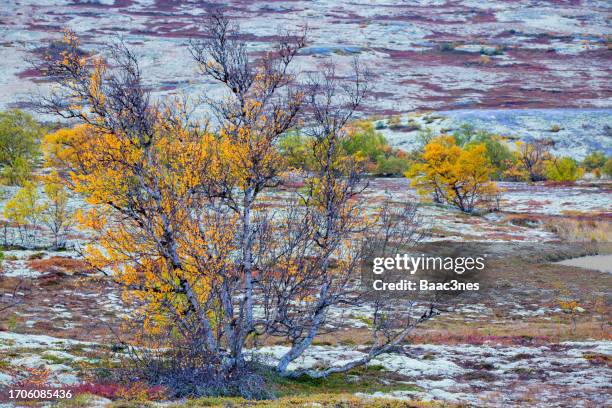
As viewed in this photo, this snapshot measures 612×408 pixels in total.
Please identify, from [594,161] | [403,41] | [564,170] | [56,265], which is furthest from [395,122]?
[403,41]

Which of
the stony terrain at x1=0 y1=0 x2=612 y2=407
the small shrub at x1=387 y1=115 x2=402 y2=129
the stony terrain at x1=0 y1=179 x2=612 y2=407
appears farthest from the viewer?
the small shrub at x1=387 y1=115 x2=402 y2=129

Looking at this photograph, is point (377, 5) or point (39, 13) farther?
point (377, 5)

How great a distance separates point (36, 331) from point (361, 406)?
537 inches

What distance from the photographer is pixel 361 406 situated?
13.9m

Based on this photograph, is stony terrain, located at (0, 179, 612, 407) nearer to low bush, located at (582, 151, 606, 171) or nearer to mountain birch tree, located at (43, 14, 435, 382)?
mountain birch tree, located at (43, 14, 435, 382)

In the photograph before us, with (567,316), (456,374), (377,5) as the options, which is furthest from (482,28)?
(456,374)

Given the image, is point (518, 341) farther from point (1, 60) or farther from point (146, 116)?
point (1, 60)

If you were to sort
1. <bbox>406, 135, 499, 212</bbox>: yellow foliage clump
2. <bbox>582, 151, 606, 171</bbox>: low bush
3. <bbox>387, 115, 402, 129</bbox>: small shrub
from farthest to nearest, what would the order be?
<bbox>387, 115, 402, 129</bbox>: small shrub < <bbox>582, 151, 606, 171</bbox>: low bush < <bbox>406, 135, 499, 212</bbox>: yellow foliage clump

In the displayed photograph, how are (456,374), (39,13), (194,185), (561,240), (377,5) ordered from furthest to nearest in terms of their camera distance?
(377,5), (39,13), (561,240), (456,374), (194,185)

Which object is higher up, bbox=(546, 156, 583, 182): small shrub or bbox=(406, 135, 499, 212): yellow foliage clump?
bbox=(406, 135, 499, 212): yellow foliage clump

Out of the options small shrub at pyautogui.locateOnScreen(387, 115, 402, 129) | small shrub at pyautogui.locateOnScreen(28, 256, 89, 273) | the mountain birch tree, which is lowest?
small shrub at pyautogui.locateOnScreen(28, 256, 89, 273)

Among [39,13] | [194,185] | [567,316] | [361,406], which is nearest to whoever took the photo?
[361,406]

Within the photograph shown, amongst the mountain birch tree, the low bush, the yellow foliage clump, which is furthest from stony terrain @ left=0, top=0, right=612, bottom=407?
the yellow foliage clump

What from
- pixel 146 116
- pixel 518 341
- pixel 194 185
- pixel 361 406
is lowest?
pixel 518 341
